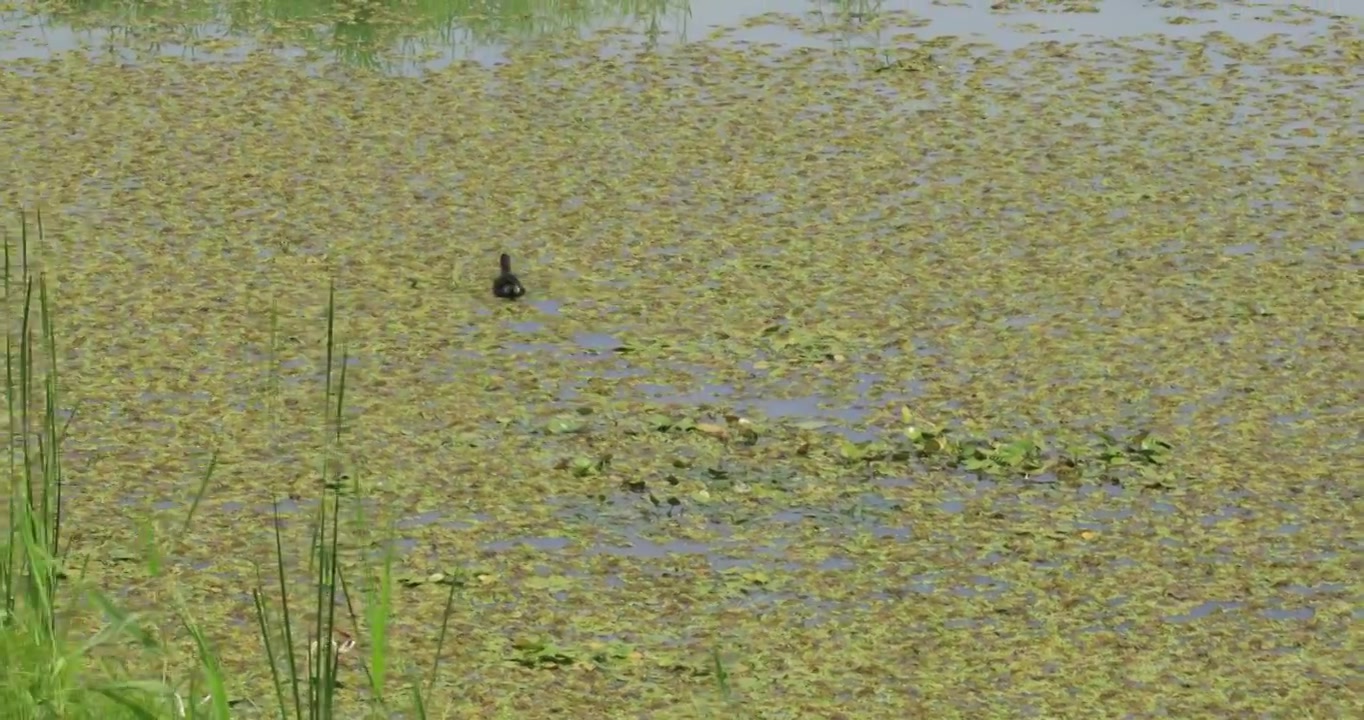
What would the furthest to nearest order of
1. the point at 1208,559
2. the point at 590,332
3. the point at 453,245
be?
the point at 453,245, the point at 590,332, the point at 1208,559

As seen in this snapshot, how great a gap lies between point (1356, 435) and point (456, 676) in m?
2.42

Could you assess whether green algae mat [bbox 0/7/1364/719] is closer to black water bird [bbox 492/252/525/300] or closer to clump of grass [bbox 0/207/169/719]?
black water bird [bbox 492/252/525/300]

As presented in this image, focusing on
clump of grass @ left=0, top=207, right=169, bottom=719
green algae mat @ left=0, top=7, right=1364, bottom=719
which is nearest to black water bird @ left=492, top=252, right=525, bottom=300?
green algae mat @ left=0, top=7, right=1364, bottom=719

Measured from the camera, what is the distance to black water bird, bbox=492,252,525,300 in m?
6.68

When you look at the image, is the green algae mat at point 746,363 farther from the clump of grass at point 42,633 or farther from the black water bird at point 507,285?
the clump of grass at point 42,633

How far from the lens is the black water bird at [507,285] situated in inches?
263

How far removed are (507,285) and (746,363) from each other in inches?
31.4

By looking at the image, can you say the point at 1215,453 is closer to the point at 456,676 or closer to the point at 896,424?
the point at 896,424

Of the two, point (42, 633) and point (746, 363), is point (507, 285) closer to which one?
point (746, 363)

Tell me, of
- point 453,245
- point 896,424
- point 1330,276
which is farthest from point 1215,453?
point 453,245

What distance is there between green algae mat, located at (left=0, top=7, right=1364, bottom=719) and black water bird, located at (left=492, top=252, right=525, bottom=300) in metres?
0.06

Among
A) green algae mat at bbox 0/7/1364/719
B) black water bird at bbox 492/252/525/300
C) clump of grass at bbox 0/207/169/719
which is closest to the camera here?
clump of grass at bbox 0/207/169/719

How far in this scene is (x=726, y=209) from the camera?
24.7 feet

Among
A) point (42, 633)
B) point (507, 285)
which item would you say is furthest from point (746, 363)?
point (42, 633)
